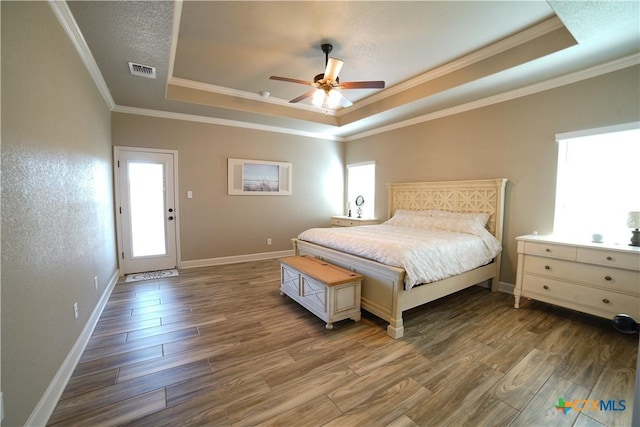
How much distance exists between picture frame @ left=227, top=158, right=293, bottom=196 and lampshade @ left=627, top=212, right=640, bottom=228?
4.79m

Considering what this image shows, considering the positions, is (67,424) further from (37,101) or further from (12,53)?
(12,53)

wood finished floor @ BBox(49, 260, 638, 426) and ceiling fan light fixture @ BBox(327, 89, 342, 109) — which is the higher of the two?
ceiling fan light fixture @ BBox(327, 89, 342, 109)

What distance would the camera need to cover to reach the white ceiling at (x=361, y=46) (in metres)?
2.21

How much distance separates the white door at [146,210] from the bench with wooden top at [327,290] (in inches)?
108

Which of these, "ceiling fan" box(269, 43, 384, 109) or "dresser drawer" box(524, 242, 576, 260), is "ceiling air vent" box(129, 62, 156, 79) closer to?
"ceiling fan" box(269, 43, 384, 109)

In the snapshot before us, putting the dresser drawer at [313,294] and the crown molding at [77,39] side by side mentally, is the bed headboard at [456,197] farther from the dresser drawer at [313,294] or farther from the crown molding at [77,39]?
the crown molding at [77,39]

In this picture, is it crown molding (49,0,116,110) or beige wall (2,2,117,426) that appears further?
crown molding (49,0,116,110)

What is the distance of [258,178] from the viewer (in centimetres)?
526

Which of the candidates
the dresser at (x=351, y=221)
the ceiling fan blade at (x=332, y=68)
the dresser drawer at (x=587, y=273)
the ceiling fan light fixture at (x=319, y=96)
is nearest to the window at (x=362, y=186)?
the dresser at (x=351, y=221)

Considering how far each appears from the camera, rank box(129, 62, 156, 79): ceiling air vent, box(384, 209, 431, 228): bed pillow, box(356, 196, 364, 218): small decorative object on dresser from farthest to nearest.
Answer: box(356, 196, 364, 218): small decorative object on dresser < box(384, 209, 431, 228): bed pillow < box(129, 62, 156, 79): ceiling air vent

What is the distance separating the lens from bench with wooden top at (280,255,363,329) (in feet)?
8.44

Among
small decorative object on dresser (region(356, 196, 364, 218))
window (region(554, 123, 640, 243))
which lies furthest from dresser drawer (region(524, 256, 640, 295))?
small decorative object on dresser (region(356, 196, 364, 218))

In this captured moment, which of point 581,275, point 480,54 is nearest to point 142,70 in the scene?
point 480,54

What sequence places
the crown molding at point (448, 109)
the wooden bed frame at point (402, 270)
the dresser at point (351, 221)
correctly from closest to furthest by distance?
the wooden bed frame at point (402, 270) → the crown molding at point (448, 109) → the dresser at point (351, 221)
